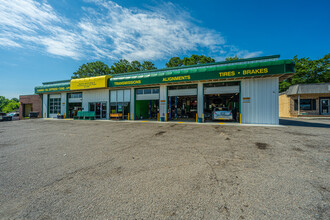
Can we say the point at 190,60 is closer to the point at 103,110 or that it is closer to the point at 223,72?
the point at 223,72

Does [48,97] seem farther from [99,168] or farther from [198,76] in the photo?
[99,168]

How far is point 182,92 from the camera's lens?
16672 mm

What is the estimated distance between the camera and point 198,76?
47.8 ft

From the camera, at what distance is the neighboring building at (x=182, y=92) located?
13086 millimetres

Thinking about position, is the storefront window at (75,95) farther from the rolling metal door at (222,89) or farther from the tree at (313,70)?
the tree at (313,70)

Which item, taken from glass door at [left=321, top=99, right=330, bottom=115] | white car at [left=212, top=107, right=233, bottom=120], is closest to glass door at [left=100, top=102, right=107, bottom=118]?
white car at [left=212, top=107, right=233, bottom=120]

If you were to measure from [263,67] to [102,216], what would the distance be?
15178mm

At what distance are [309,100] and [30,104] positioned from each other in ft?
174

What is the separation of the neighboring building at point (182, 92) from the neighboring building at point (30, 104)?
3.75ft

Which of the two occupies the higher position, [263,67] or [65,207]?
[263,67]

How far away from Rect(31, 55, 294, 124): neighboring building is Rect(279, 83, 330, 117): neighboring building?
13.8 meters

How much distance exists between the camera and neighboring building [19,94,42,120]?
25344 mm

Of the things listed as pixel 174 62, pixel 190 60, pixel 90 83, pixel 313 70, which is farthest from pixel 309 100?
pixel 90 83

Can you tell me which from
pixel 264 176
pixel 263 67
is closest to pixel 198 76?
pixel 263 67
